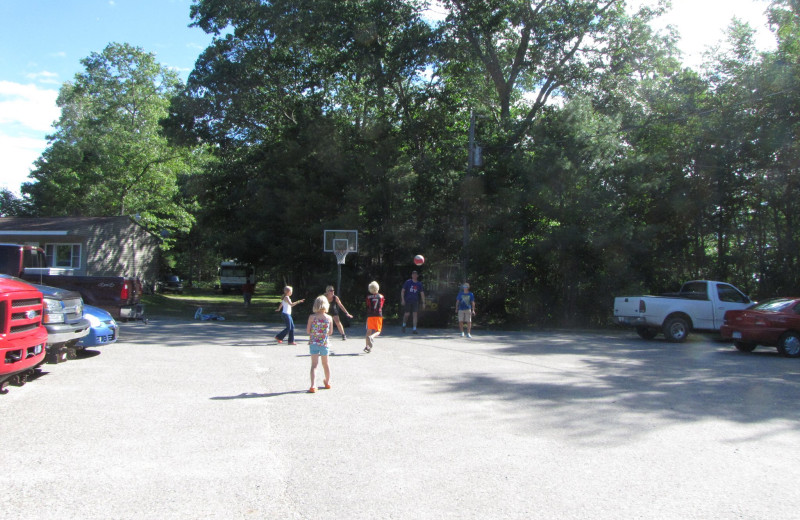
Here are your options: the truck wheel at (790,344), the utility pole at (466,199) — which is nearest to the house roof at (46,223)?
the utility pole at (466,199)

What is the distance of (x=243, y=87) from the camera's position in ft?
80.3

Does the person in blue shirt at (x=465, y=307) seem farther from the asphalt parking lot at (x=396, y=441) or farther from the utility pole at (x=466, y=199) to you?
the asphalt parking lot at (x=396, y=441)

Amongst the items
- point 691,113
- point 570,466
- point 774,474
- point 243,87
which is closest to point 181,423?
point 570,466

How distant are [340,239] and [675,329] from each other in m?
10.4

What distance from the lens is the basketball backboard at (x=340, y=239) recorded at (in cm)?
1925

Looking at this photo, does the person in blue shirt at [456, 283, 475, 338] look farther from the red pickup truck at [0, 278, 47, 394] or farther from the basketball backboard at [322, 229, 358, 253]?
the red pickup truck at [0, 278, 47, 394]

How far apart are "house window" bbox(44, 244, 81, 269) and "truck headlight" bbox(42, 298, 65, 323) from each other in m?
24.3

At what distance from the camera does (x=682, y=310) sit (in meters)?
17.2

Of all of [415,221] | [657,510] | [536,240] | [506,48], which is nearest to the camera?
[657,510]

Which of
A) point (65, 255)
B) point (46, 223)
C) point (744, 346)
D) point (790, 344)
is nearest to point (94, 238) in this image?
point (65, 255)

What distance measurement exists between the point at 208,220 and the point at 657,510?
87.1ft

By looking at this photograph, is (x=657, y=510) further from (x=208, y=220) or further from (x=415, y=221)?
(x=208, y=220)

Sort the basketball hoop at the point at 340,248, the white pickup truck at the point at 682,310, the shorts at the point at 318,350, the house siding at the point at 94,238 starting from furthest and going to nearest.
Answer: the house siding at the point at 94,238 → the basketball hoop at the point at 340,248 → the white pickup truck at the point at 682,310 → the shorts at the point at 318,350

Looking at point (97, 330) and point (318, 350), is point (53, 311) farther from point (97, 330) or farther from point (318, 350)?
point (318, 350)
